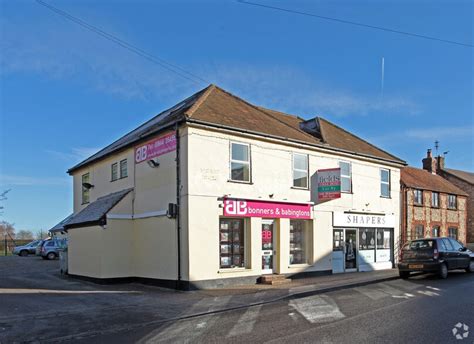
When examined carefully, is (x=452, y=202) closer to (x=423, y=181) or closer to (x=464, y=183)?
(x=423, y=181)

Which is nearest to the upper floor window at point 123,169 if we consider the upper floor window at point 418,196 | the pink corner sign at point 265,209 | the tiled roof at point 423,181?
the pink corner sign at point 265,209

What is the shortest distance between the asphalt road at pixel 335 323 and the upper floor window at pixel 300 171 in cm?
632

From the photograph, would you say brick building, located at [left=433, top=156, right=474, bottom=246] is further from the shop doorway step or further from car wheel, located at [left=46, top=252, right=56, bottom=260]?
car wheel, located at [left=46, top=252, right=56, bottom=260]

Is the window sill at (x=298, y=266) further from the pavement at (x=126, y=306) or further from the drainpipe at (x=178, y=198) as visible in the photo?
the drainpipe at (x=178, y=198)

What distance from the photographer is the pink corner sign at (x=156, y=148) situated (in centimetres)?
1555

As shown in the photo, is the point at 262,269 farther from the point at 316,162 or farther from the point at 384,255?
the point at 384,255

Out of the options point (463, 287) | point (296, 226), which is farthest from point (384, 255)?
point (463, 287)

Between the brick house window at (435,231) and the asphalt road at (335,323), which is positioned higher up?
the brick house window at (435,231)

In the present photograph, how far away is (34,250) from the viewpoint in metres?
41.6

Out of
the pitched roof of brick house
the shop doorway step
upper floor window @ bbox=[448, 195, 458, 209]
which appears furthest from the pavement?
upper floor window @ bbox=[448, 195, 458, 209]

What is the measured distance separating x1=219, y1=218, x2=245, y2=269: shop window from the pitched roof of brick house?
337cm

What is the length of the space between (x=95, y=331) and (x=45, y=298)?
17.2ft

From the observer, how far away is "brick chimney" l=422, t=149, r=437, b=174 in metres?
39.6

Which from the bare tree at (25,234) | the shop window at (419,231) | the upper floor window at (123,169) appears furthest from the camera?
the bare tree at (25,234)
